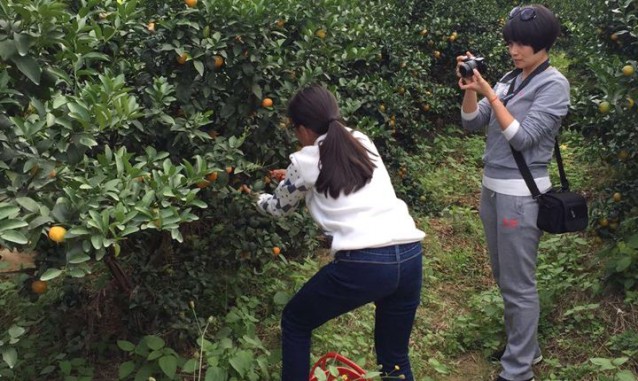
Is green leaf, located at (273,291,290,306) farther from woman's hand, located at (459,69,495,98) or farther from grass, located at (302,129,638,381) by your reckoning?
woman's hand, located at (459,69,495,98)

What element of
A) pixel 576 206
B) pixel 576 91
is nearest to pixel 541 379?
pixel 576 206

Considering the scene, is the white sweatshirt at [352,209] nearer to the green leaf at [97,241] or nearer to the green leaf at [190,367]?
the green leaf at [97,241]

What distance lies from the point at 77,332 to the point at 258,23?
1.78 m

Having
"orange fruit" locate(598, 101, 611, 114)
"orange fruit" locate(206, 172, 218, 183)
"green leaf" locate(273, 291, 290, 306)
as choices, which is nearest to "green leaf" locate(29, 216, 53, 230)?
"orange fruit" locate(206, 172, 218, 183)

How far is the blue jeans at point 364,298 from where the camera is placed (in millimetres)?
2367

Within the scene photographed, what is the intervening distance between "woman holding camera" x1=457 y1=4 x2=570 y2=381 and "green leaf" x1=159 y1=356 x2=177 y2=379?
1.53 m

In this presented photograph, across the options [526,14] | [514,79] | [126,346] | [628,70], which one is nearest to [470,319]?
[514,79]

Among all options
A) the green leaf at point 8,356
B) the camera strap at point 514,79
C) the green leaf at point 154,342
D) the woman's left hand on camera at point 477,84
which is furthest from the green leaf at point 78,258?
the camera strap at point 514,79

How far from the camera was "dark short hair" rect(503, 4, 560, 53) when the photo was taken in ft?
9.06

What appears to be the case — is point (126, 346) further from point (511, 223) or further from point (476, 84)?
point (476, 84)

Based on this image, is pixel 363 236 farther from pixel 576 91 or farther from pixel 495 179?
pixel 576 91

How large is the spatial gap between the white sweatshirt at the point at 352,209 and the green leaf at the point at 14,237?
0.97 m

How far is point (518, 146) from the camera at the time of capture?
2.78m

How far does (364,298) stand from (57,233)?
1078 mm
